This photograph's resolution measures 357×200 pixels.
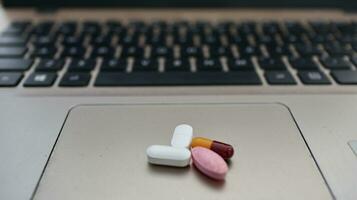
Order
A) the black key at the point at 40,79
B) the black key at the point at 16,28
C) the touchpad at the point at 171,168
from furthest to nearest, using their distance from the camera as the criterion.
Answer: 1. the black key at the point at 16,28
2. the black key at the point at 40,79
3. the touchpad at the point at 171,168

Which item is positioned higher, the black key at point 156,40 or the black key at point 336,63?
the black key at point 156,40

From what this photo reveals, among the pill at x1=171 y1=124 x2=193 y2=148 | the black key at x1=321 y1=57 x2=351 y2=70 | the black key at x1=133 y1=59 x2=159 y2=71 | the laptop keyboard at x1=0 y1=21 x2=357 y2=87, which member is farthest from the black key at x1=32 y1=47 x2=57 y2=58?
the black key at x1=321 y1=57 x2=351 y2=70

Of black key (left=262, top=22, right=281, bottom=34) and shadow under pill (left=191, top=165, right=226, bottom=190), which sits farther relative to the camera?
black key (left=262, top=22, right=281, bottom=34)

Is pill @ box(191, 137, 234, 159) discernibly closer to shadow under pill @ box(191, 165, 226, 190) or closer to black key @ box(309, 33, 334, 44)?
shadow under pill @ box(191, 165, 226, 190)

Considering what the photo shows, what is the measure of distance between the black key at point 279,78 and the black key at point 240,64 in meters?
0.02

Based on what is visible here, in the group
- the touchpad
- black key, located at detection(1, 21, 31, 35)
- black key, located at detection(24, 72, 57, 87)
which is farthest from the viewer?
black key, located at detection(1, 21, 31, 35)

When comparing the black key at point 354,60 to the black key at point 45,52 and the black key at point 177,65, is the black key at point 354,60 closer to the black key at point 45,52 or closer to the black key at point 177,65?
the black key at point 177,65

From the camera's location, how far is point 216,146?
0.94 ft

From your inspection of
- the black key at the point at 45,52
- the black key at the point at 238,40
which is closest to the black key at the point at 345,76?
the black key at the point at 238,40

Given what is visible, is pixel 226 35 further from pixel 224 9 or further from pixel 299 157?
pixel 299 157

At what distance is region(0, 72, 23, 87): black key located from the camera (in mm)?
379

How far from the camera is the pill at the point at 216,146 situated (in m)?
0.28

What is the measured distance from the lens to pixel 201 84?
39 centimetres

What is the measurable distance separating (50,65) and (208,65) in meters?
0.19
